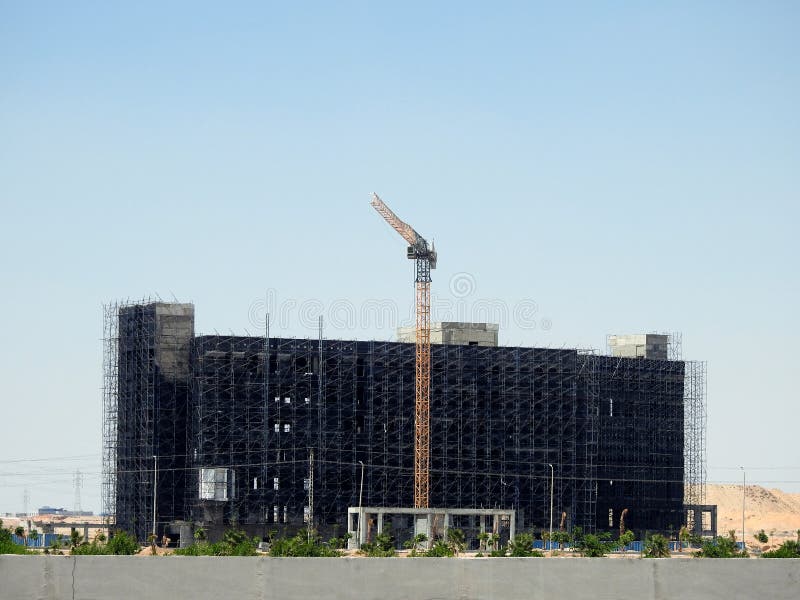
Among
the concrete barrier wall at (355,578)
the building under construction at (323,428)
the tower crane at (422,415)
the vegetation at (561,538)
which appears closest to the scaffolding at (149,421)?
the building under construction at (323,428)

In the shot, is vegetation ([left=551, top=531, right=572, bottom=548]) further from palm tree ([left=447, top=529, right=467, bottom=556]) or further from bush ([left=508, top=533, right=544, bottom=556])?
bush ([left=508, top=533, right=544, bottom=556])

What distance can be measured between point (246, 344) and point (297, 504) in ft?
65.0

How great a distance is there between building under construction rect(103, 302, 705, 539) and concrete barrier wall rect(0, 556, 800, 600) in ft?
442

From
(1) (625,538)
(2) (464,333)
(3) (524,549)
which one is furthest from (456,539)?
(2) (464,333)

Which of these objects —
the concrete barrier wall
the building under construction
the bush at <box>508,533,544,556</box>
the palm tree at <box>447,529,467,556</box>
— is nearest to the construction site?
the building under construction

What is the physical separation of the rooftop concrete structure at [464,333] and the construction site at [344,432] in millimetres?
226

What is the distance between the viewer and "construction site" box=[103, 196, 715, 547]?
160 m

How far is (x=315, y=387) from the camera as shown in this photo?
541ft

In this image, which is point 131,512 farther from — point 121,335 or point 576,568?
point 576,568

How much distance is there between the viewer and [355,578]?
2020 centimetres

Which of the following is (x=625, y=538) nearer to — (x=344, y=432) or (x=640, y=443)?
(x=344, y=432)

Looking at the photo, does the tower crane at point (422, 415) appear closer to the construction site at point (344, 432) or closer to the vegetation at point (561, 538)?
the construction site at point (344, 432)

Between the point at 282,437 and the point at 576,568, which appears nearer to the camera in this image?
the point at 576,568

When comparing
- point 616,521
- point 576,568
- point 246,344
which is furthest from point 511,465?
point 576,568
